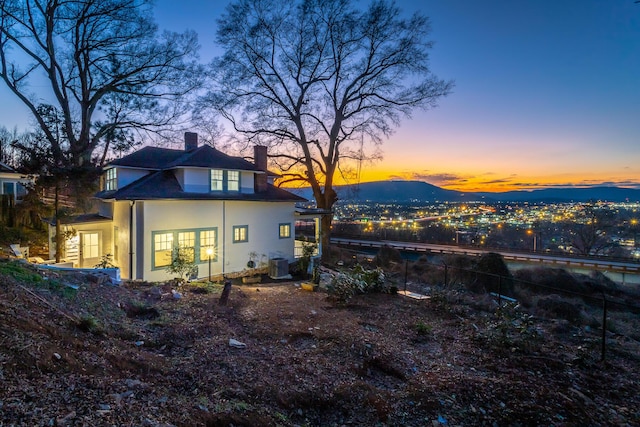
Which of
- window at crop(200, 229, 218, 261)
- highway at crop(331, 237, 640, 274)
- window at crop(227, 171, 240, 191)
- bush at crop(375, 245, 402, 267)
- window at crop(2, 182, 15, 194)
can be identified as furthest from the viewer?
highway at crop(331, 237, 640, 274)

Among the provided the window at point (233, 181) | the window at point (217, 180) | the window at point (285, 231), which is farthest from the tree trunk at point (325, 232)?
the window at point (217, 180)

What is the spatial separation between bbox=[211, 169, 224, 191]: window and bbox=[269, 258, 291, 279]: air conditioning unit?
12.9 feet

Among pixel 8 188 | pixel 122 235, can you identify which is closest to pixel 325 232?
pixel 122 235

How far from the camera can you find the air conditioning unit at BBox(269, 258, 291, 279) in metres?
13.6

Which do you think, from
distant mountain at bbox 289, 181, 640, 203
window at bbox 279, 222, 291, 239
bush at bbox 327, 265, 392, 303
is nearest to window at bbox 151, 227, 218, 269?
window at bbox 279, 222, 291, 239

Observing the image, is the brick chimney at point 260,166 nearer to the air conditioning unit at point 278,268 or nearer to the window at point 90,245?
the air conditioning unit at point 278,268

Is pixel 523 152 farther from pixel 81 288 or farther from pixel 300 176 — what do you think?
pixel 81 288

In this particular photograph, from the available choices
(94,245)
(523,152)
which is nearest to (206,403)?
(94,245)

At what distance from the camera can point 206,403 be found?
2.82 m

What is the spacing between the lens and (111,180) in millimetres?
13039

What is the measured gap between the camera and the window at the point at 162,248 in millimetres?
10984

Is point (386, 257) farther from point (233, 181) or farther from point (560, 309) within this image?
point (233, 181)

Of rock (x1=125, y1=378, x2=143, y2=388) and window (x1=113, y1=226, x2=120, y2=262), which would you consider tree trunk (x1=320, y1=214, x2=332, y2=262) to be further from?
rock (x1=125, y1=378, x2=143, y2=388)

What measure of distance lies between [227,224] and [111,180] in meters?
5.36
